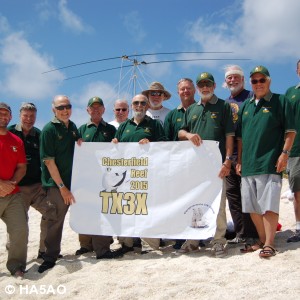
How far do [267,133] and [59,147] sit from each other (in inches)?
118

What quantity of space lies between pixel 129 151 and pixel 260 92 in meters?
2.11

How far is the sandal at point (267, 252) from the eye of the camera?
4645 millimetres

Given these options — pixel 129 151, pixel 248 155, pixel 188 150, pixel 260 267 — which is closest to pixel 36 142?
pixel 129 151

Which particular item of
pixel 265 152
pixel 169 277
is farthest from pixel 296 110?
pixel 169 277

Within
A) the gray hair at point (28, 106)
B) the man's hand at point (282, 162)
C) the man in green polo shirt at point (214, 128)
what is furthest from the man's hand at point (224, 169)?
the gray hair at point (28, 106)

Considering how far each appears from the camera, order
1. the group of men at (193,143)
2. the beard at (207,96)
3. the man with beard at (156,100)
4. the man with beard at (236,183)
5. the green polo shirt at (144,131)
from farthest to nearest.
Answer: the man with beard at (156,100) < the green polo shirt at (144,131) < the man with beard at (236,183) < the beard at (207,96) < the group of men at (193,143)

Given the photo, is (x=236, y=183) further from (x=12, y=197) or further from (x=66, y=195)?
(x=12, y=197)

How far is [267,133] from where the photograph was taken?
4.84m

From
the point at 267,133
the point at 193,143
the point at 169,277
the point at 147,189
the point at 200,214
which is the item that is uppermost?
the point at 267,133

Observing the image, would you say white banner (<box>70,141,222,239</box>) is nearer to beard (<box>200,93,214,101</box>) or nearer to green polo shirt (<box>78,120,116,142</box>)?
green polo shirt (<box>78,120,116,142</box>)

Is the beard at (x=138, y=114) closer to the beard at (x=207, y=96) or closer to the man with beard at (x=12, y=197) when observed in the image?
the beard at (x=207, y=96)

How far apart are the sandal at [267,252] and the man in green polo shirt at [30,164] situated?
3.53m

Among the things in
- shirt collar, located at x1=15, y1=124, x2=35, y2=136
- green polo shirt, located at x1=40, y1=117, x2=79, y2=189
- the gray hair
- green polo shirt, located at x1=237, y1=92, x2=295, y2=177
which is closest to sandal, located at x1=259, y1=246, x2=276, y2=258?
green polo shirt, located at x1=237, y1=92, x2=295, y2=177

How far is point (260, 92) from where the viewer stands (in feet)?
16.2
